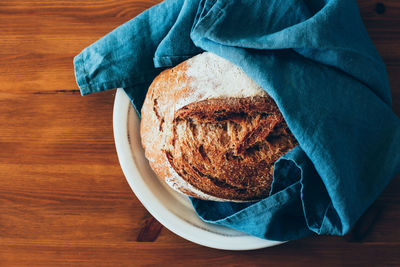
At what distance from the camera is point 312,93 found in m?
0.55

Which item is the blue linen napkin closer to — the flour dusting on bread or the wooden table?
the flour dusting on bread

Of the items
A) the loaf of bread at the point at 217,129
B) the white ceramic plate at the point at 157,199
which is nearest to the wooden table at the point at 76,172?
the white ceramic plate at the point at 157,199

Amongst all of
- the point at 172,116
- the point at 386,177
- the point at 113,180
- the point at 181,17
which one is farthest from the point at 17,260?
the point at 386,177

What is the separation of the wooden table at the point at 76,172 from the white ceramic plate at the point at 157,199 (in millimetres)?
101

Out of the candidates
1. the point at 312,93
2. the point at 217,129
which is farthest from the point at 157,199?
the point at 312,93

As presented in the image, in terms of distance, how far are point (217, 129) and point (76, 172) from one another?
41cm

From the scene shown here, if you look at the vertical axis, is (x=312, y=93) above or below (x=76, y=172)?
above

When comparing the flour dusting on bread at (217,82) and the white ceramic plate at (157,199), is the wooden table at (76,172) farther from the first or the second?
the flour dusting on bread at (217,82)

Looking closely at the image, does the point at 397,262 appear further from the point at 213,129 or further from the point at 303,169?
the point at 213,129

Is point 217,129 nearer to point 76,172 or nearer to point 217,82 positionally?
point 217,82

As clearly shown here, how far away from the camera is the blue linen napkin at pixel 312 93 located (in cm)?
54

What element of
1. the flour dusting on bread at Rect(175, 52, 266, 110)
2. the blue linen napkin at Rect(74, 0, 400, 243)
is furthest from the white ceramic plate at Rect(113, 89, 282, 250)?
the flour dusting on bread at Rect(175, 52, 266, 110)

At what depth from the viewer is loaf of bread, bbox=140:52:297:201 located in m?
0.57

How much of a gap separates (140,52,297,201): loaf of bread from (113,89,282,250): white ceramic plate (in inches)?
4.2
